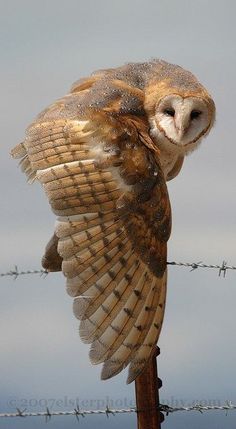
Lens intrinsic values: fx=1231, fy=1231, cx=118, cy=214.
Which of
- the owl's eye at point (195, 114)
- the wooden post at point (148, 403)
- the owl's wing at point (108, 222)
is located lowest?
the wooden post at point (148, 403)

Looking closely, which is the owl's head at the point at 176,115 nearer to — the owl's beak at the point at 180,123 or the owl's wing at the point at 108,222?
the owl's beak at the point at 180,123

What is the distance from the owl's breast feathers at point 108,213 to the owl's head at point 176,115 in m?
0.10

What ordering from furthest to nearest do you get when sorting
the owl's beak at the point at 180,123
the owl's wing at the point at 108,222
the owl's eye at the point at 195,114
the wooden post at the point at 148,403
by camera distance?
the owl's eye at the point at 195,114 → the owl's beak at the point at 180,123 → the owl's wing at the point at 108,222 → the wooden post at the point at 148,403

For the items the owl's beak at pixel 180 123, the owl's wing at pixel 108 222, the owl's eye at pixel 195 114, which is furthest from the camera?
the owl's eye at pixel 195 114

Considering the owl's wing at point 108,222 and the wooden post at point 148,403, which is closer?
the wooden post at point 148,403

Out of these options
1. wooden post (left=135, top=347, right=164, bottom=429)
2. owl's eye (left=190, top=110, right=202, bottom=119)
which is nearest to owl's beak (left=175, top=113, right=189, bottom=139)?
owl's eye (left=190, top=110, right=202, bottom=119)

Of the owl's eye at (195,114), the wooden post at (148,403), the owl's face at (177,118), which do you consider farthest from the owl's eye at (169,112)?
the wooden post at (148,403)

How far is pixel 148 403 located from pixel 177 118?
2046mm

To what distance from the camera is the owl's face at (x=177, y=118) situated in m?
6.89

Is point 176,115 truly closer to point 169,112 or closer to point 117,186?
point 169,112

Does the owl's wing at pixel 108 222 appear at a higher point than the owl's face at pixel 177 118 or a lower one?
lower

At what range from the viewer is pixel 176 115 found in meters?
6.89

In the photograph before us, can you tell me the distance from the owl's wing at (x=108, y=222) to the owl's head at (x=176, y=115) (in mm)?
126

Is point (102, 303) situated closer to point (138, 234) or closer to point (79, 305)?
point (79, 305)
